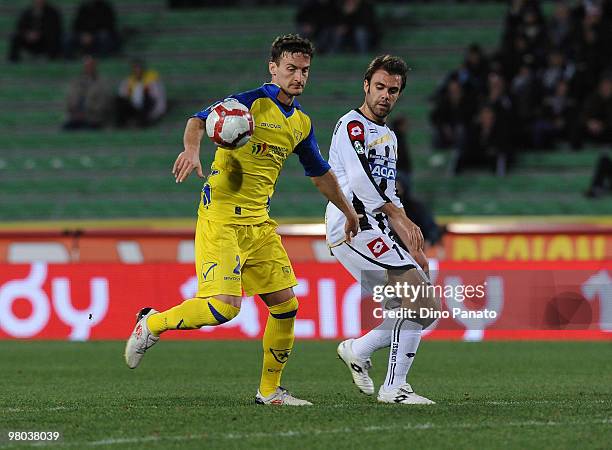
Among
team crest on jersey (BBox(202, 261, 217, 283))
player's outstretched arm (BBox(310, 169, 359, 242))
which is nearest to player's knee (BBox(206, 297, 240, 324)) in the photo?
team crest on jersey (BBox(202, 261, 217, 283))

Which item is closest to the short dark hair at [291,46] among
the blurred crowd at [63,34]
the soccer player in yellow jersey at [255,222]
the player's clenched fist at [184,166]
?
the soccer player in yellow jersey at [255,222]

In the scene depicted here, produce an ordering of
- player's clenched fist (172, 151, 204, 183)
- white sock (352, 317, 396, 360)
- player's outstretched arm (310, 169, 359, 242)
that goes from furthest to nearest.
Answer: white sock (352, 317, 396, 360)
player's outstretched arm (310, 169, 359, 242)
player's clenched fist (172, 151, 204, 183)

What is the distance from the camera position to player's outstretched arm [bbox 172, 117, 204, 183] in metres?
6.97

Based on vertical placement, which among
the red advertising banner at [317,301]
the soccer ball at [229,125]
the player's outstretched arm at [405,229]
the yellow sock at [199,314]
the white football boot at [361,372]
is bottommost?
the red advertising banner at [317,301]

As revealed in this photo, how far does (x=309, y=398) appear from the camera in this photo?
856 cm

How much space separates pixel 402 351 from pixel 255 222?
1257 mm

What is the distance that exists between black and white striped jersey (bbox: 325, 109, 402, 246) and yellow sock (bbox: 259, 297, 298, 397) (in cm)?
→ 65

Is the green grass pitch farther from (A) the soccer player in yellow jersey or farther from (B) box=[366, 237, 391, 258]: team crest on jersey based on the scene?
(B) box=[366, 237, 391, 258]: team crest on jersey

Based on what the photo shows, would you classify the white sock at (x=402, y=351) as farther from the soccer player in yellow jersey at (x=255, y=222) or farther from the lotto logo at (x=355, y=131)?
the lotto logo at (x=355, y=131)

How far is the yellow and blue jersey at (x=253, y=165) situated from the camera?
7773 millimetres

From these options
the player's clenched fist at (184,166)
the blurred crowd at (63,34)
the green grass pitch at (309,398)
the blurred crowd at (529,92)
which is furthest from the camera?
the blurred crowd at (63,34)

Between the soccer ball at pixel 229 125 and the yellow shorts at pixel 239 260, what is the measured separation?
623mm

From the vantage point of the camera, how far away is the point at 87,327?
1521 centimetres

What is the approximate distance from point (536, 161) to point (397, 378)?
1278 cm
